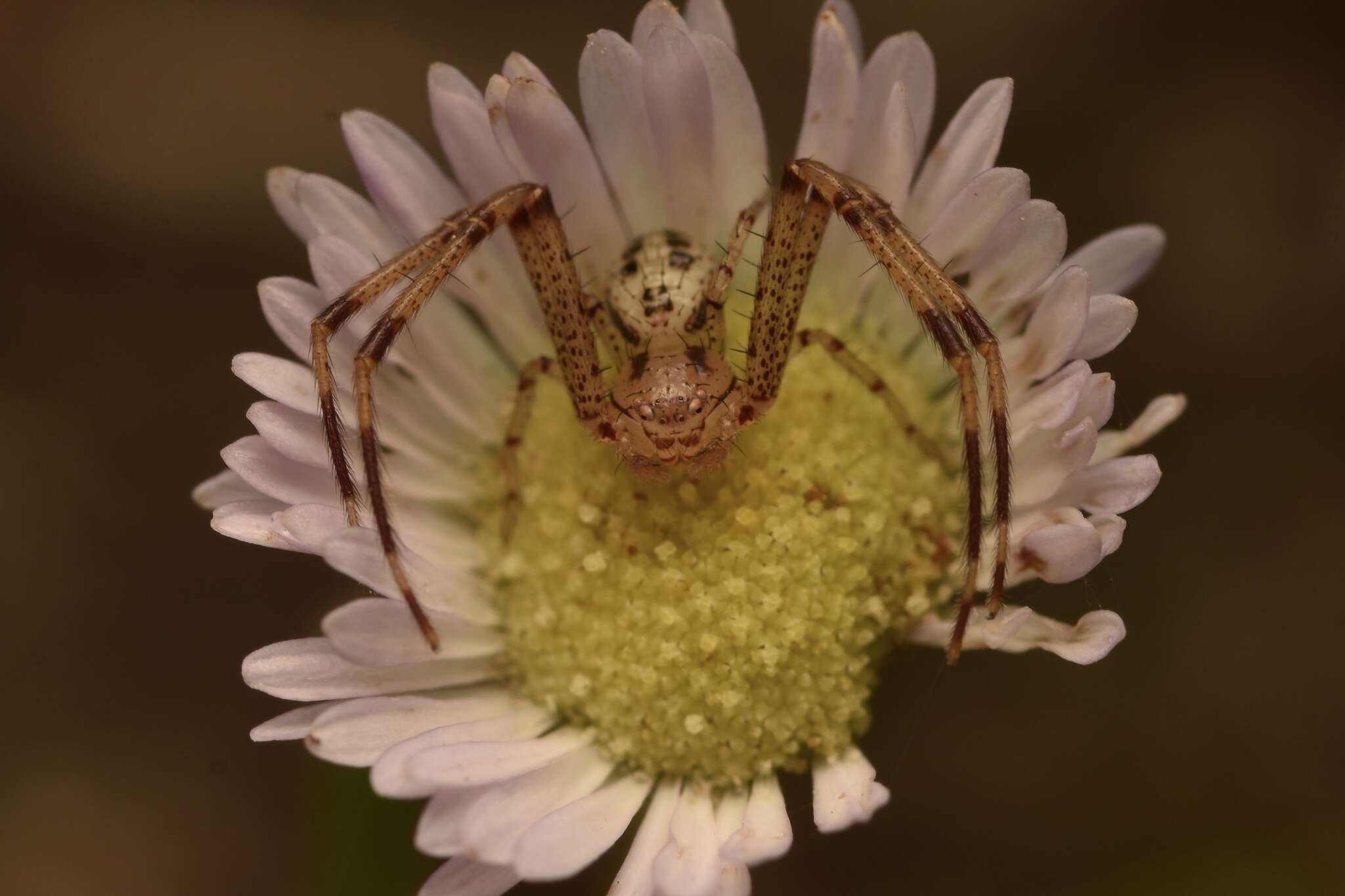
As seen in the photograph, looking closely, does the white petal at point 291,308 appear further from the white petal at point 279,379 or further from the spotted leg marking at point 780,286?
the spotted leg marking at point 780,286

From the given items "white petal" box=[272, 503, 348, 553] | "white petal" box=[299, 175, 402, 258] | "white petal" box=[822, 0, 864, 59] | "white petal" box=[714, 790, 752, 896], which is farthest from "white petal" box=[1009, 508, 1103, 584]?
"white petal" box=[299, 175, 402, 258]

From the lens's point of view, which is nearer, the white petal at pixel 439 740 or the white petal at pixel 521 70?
the white petal at pixel 439 740

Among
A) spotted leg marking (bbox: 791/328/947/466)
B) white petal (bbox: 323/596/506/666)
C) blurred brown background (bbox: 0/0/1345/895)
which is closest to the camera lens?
white petal (bbox: 323/596/506/666)

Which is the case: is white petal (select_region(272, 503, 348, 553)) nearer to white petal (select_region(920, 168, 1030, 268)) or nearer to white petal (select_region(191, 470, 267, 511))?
white petal (select_region(191, 470, 267, 511))

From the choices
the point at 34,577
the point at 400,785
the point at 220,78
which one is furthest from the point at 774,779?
the point at 220,78

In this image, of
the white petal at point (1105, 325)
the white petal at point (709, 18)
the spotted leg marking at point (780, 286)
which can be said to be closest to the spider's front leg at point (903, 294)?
the spotted leg marking at point (780, 286)

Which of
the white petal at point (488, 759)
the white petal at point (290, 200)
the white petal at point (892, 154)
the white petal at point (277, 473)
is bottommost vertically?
the white petal at point (488, 759)

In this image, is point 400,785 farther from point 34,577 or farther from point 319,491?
point 34,577
